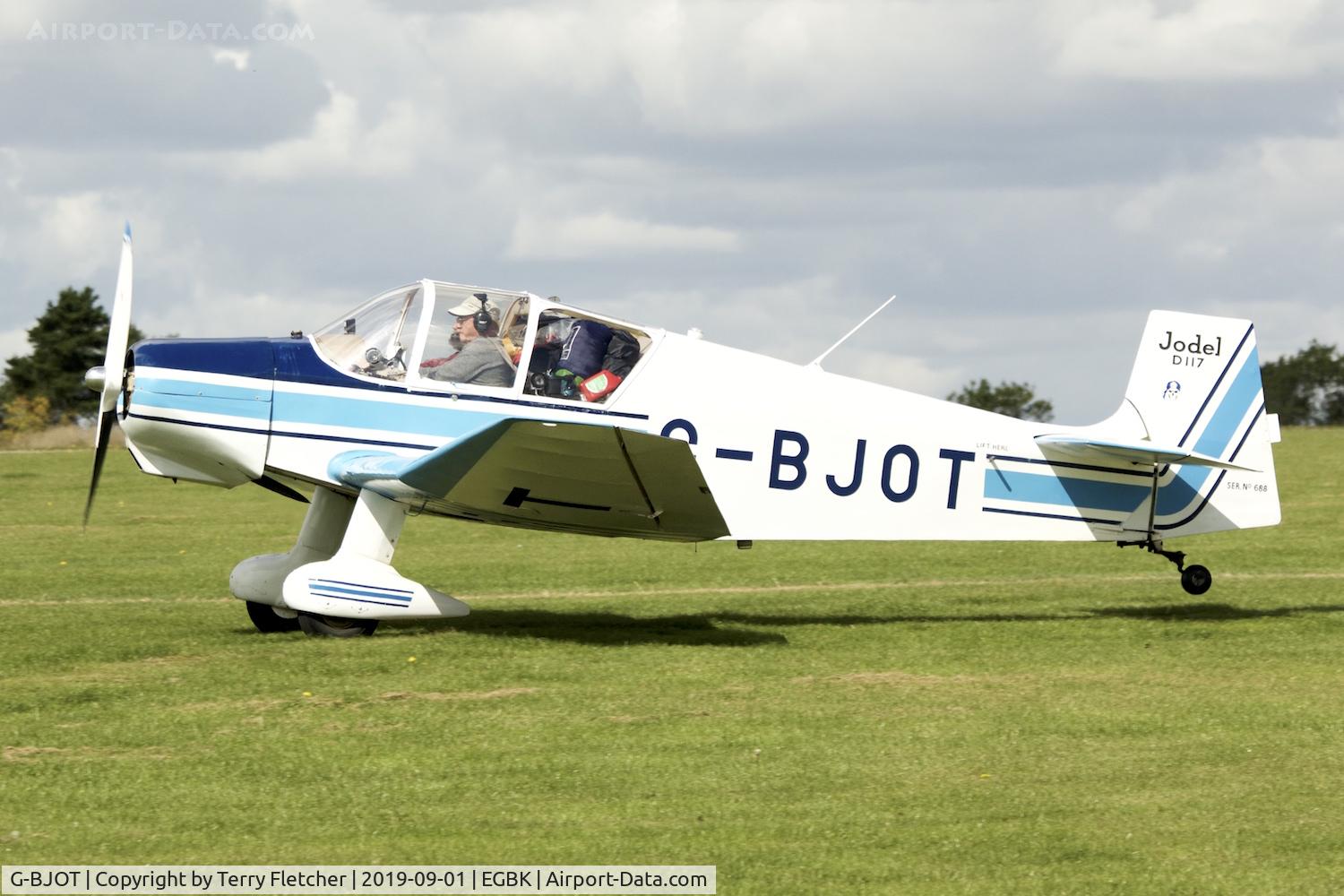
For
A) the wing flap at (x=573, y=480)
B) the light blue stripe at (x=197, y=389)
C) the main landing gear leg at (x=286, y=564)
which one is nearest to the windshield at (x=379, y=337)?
the light blue stripe at (x=197, y=389)

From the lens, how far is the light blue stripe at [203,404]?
9.66 metres

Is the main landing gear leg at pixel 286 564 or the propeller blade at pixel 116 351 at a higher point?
the propeller blade at pixel 116 351

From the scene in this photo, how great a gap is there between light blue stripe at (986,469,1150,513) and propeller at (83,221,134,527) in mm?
6190

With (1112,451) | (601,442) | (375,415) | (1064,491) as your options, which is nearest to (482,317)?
(375,415)

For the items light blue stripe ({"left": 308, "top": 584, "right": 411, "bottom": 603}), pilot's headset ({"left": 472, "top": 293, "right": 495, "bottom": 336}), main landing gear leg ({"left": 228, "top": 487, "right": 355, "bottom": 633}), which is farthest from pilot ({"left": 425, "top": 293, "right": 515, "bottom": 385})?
light blue stripe ({"left": 308, "top": 584, "right": 411, "bottom": 603})

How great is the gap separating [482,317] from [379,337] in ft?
2.44

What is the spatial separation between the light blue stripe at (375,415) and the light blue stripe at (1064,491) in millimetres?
3772

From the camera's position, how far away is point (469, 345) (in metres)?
10.0

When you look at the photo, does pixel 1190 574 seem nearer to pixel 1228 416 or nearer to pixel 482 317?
pixel 1228 416

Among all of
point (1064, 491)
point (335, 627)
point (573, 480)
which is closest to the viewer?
point (573, 480)

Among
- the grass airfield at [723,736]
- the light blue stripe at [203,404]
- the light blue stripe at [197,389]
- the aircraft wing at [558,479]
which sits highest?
the light blue stripe at [197,389]

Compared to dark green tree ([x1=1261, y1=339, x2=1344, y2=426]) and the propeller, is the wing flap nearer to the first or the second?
the propeller

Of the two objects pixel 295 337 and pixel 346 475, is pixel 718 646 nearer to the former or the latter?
pixel 346 475

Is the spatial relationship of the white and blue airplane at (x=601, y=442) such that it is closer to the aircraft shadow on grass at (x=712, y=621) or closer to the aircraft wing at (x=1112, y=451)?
the aircraft wing at (x=1112, y=451)
